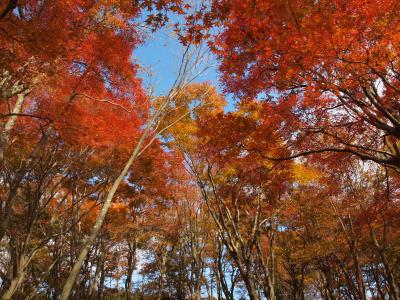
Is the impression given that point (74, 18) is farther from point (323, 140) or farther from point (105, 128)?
point (323, 140)

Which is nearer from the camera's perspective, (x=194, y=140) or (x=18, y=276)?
(x=18, y=276)

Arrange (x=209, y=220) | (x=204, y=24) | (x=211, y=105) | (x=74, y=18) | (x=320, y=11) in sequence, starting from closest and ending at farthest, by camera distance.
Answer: (x=204, y=24) → (x=320, y=11) → (x=74, y=18) → (x=211, y=105) → (x=209, y=220)

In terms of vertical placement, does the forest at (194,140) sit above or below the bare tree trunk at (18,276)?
above

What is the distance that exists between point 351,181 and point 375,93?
989 centimetres

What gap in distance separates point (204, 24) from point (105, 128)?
7.16 meters

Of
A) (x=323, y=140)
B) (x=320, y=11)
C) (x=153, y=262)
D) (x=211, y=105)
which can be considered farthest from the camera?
(x=153, y=262)

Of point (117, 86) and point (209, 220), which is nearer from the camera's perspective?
point (117, 86)

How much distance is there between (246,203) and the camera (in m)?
14.5

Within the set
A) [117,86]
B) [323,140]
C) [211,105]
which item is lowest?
[323,140]

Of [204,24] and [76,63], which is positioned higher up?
[76,63]

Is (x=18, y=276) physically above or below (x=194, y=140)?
below

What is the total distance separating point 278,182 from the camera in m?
13.3

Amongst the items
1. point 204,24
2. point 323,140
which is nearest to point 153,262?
point 323,140

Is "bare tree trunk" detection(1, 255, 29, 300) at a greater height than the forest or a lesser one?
lesser
